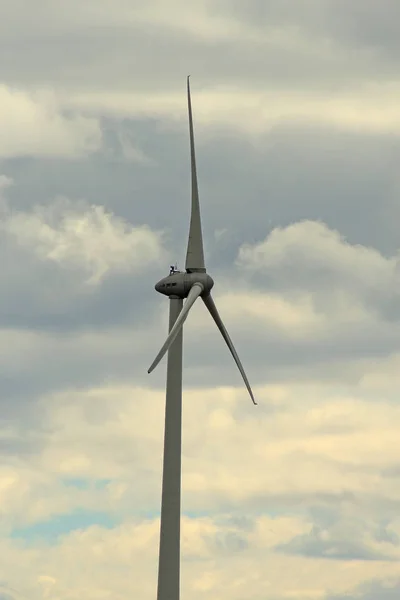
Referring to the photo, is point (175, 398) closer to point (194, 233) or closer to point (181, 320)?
point (181, 320)

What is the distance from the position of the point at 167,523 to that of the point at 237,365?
16721mm

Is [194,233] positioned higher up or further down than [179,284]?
higher up

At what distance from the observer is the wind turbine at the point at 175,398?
5758 inches

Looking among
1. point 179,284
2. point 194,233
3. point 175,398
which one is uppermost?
point 194,233

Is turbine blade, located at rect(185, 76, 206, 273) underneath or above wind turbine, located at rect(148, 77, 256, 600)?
above

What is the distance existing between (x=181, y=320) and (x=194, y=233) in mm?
16086

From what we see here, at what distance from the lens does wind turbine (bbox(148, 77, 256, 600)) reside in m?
146

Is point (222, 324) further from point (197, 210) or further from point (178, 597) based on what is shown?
point (178, 597)

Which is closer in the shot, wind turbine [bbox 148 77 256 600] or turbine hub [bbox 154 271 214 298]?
wind turbine [bbox 148 77 256 600]

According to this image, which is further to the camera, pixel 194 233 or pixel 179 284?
pixel 194 233

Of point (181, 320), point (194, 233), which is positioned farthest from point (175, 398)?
point (194, 233)

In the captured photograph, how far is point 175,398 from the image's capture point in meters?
149

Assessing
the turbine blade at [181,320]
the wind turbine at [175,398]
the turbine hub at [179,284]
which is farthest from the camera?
the turbine hub at [179,284]

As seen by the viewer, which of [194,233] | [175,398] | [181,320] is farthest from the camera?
[194,233]
